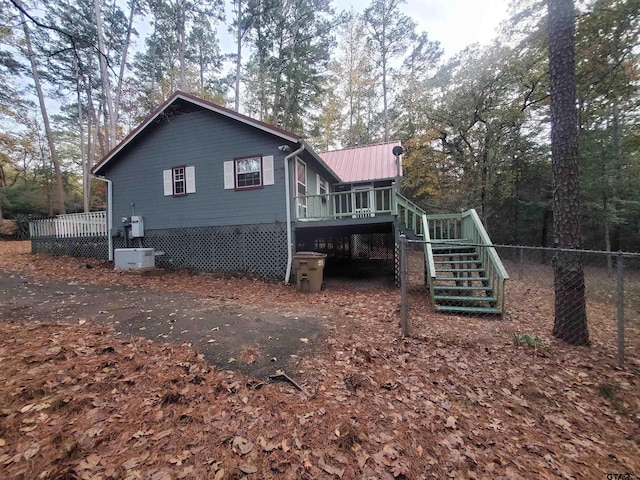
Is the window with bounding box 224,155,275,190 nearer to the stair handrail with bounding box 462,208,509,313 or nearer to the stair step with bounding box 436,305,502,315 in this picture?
the stair handrail with bounding box 462,208,509,313

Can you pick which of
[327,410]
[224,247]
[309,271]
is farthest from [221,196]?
[327,410]

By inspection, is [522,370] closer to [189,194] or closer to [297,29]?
[189,194]

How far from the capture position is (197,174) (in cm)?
969

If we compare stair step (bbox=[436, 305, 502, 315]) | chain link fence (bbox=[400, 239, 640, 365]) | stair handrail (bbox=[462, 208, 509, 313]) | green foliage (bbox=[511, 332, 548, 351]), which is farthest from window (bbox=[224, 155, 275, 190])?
green foliage (bbox=[511, 332, 548, 351])

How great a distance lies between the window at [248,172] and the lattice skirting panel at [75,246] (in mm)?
6088

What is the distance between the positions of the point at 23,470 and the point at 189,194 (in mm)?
9114

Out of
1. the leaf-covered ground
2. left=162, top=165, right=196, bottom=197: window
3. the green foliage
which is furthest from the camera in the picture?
left=162, top=165, right=196, bottom=197: window

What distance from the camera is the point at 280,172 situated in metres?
8.74

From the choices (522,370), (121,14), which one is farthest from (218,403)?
(121,14)

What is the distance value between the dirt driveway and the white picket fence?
16.4 feet

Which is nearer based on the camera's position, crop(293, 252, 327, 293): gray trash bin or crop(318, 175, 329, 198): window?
crop(293, 252, 327, 293): gray trash bin

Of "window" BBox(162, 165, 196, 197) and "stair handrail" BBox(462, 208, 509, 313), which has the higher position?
"window" BBox(162, 165, 196, 197)

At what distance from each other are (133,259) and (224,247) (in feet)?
10.0

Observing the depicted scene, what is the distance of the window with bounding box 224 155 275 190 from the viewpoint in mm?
8883
